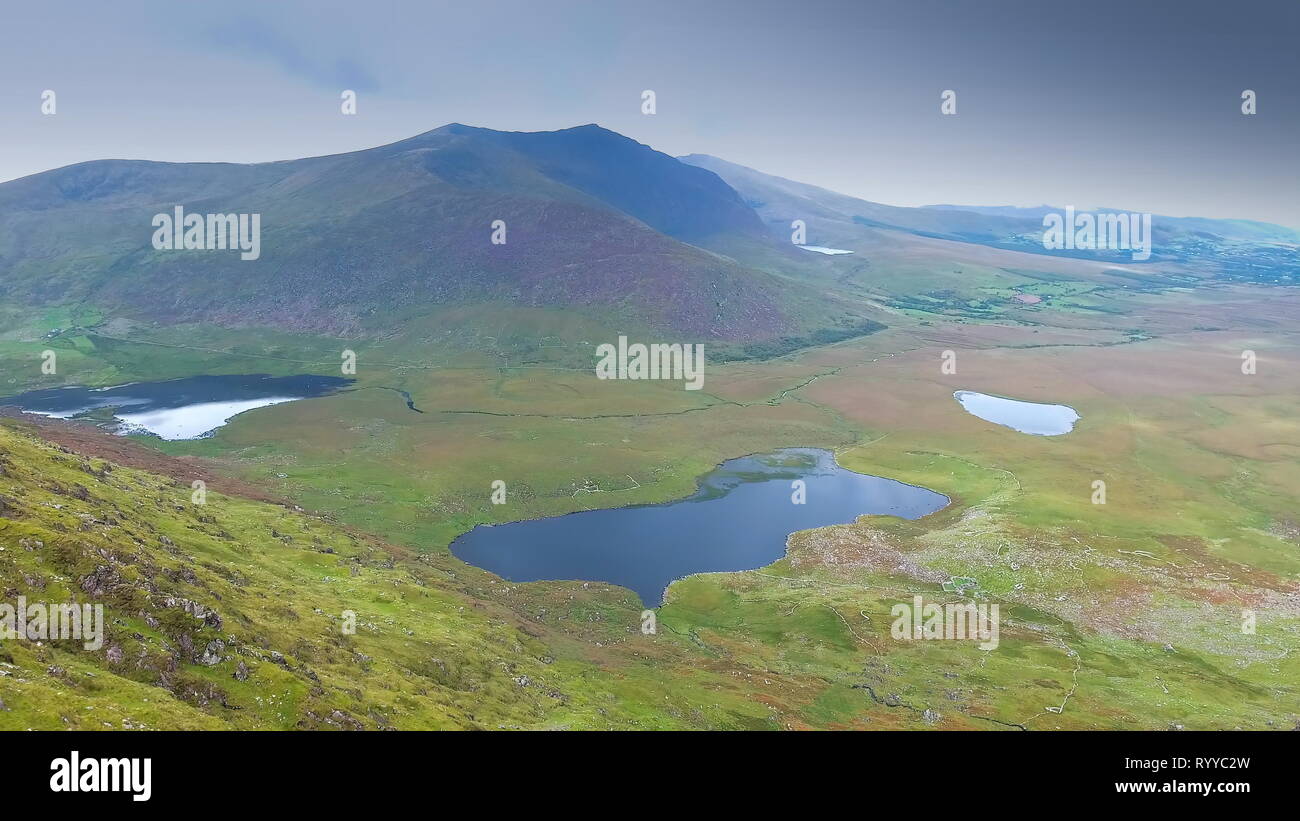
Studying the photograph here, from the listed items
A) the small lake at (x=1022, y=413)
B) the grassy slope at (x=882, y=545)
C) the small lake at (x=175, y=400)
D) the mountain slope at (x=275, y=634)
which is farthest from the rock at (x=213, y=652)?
the small lake at (x=1022, y=413)

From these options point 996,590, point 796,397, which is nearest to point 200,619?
point 996,590

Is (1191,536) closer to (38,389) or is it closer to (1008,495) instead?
(1008,495)

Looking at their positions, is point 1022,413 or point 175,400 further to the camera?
point 1022,413

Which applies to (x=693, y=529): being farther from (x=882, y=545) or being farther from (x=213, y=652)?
(x=213, y=652)

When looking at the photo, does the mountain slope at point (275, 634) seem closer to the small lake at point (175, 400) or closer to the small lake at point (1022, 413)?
the small lake at point (175, 400)

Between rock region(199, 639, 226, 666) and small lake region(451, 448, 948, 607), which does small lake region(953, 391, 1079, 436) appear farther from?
rock region(199, 639, 226, 666)

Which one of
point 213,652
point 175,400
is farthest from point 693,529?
point 175,400
